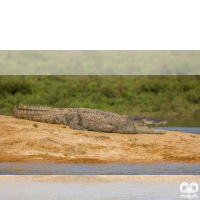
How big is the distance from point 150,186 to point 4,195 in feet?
6.83

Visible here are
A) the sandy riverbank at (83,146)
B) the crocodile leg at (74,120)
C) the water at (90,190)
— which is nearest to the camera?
the water at (90,190)

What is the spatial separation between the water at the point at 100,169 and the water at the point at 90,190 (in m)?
0.73

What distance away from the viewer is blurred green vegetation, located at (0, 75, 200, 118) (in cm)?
2059

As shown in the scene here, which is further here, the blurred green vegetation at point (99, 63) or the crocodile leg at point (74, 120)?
the crocodile leg at point (74, 120)

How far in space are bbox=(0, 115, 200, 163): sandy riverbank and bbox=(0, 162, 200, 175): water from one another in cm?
38

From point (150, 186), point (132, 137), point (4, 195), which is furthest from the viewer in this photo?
point (132, 137)

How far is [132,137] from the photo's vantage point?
9.80 meters

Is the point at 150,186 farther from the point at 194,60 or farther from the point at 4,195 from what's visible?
the point at 194,60

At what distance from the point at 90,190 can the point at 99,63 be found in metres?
6.33

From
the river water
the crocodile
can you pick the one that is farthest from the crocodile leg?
the river water

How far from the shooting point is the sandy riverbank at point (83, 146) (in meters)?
A: 7.56

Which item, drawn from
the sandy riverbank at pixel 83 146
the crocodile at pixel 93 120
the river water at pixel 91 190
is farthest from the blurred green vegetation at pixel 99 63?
the river water at pixel 91 190

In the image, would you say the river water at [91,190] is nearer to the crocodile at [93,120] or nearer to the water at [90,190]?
the water at [90,190]
